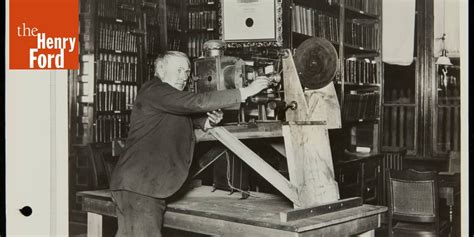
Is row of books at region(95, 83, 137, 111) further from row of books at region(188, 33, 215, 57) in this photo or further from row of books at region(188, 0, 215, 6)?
row of books at region(188, 0, 215, 6)

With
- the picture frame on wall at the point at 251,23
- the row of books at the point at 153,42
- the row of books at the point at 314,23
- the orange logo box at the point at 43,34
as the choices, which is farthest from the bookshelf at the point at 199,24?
the orange logo box at the point at 43,34

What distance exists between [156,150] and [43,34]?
875 mm

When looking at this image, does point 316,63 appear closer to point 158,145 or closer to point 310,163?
point 310,163

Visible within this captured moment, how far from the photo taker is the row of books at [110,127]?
5699 millimetres

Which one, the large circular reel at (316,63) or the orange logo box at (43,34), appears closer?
the large circular reel at (316,63)

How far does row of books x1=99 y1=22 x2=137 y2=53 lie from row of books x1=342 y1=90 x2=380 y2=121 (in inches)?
90.0

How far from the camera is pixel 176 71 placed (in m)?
2.88

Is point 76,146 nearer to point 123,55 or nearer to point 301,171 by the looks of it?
point 123,55

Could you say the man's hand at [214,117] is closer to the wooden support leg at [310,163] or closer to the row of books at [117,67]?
the wooden support leg at [310,163]

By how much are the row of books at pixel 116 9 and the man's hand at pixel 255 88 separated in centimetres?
348

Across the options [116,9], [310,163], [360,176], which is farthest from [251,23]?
[310,163]

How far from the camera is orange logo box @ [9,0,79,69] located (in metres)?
2.91

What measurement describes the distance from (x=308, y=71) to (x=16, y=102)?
1.48m

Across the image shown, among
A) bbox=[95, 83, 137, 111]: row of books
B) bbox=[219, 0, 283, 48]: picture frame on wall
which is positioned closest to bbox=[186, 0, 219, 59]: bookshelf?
bbox=[95, 83, 137, 111]: row of books
